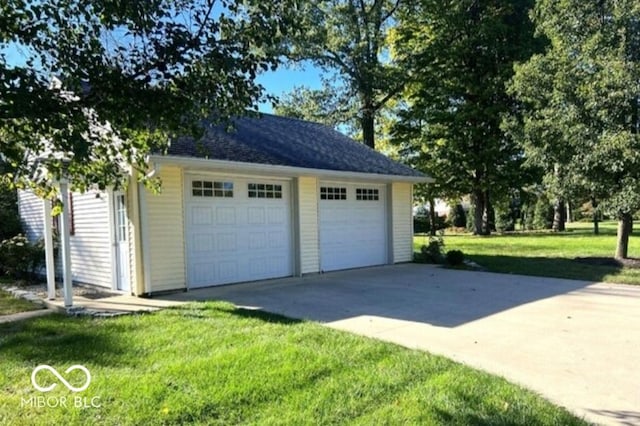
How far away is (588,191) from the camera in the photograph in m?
10.5

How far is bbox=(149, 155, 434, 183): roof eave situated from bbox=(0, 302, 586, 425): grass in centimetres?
306

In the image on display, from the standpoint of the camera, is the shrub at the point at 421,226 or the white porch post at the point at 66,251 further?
the shrub at the point at 421,226

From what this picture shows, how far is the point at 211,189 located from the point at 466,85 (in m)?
17.6

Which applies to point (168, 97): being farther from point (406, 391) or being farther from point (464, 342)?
point (464, 342)

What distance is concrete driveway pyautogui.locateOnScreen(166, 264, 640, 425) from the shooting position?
12.1 feet

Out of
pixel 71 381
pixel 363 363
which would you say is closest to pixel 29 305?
pixel 71 381

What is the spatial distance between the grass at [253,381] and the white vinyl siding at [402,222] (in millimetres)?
7140

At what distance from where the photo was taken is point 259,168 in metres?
8.58

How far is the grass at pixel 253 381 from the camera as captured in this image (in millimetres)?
3107

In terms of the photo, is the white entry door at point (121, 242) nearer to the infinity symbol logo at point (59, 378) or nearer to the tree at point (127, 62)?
the infinity symbol logo at point (59, 378)

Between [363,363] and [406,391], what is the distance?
0.67 metres

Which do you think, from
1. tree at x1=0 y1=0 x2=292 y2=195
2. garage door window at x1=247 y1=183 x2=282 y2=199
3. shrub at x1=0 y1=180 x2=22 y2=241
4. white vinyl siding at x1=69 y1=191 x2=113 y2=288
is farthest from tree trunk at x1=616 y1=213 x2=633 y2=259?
shrub at x1=0 y1=180 x2=22 y2=241

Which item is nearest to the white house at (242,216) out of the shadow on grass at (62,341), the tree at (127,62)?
the shadow on grass at (62,341)

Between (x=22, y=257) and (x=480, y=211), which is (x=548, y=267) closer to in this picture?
(x=22, y=257)
